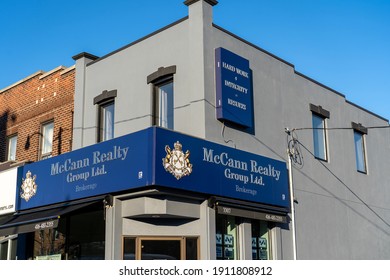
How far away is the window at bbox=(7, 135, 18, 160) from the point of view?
810 inches

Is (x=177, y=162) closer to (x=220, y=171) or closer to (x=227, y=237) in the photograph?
(x=220, y=171)

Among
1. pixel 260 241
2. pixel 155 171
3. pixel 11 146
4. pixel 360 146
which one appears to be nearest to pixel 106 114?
pixel 155 171

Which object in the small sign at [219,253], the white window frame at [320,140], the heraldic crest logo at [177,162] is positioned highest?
the white window frame at [320,140]

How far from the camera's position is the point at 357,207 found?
20.0 metres

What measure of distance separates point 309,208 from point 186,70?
19.8 ft

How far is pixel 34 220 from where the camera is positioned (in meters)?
14.8

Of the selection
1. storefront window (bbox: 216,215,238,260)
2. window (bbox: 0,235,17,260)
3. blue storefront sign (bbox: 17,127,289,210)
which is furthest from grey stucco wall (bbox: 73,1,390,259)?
window (bbox: 0,235,17,260)

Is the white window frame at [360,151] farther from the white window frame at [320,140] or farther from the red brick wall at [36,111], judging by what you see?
the red brick wall at [36,111]

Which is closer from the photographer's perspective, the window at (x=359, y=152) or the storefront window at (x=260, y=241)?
the storefront window at (x=260, y=241)

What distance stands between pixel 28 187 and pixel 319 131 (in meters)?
9.85

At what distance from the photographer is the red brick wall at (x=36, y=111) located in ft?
60.0

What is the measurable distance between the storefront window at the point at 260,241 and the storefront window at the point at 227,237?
2.52ft

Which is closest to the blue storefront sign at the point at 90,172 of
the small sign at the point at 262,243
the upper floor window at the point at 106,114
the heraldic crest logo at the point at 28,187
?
the heraldic crest logo at the point at 28,187
